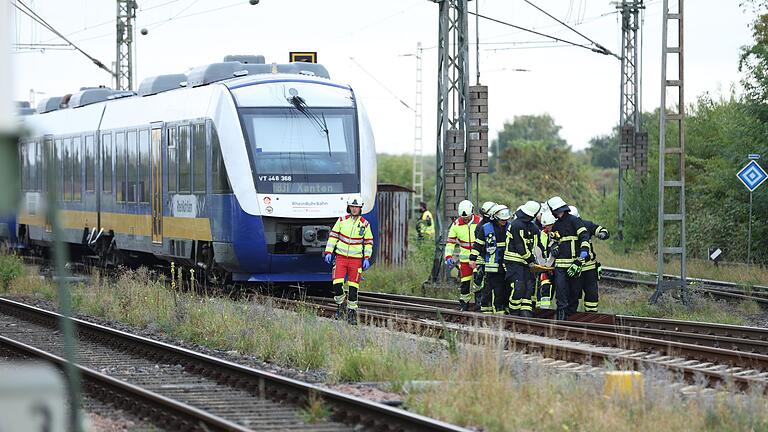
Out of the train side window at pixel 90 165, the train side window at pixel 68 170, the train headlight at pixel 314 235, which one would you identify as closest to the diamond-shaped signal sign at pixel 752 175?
the train headlight at pixel 314 235

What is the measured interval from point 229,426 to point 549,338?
24.0 feet

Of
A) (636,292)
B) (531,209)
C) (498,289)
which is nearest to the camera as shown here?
(531,209)

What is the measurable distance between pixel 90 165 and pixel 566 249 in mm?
12525

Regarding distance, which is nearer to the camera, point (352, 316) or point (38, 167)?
point (352, 316)

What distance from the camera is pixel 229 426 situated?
8.61m

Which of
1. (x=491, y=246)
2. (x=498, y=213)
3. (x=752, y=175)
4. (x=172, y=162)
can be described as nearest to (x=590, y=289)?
(x=491, y=246)

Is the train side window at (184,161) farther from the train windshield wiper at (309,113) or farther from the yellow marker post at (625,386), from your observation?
the yellow marker post at (625,386)

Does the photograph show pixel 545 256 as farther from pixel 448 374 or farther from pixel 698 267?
pixel 698 267

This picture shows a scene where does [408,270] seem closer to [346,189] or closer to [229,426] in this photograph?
[346,189]

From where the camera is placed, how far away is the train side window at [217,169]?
19250 mm

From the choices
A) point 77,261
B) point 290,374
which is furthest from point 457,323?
point 77,261

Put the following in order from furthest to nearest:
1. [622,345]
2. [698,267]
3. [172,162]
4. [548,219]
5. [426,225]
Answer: [426,225] → [698,267] → [172,162] → [548,219] → [622,345]

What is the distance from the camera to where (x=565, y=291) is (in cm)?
1720

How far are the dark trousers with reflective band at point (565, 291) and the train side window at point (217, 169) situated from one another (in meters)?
5.16
